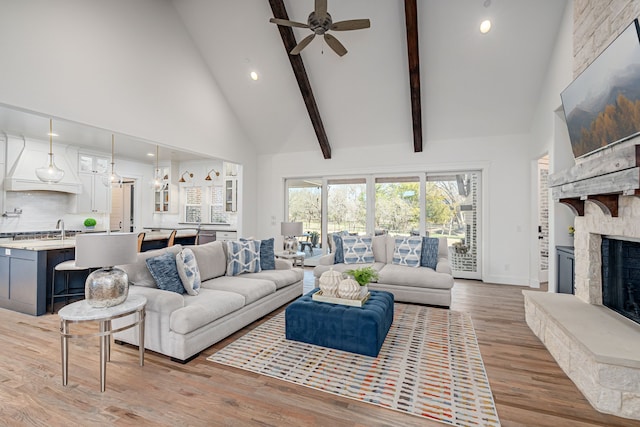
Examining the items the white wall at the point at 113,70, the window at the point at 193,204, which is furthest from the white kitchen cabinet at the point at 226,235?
the white wall at the point at 113,70

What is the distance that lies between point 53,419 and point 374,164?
5.89 meters

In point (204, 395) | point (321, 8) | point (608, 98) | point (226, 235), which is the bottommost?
point (204, 395)

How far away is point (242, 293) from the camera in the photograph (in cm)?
324

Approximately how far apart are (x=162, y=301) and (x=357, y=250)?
308 centimetres

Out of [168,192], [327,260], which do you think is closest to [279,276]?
[327,260]

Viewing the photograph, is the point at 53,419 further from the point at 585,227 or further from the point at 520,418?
the point at 585,227

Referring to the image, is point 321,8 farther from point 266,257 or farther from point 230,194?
point 230,194

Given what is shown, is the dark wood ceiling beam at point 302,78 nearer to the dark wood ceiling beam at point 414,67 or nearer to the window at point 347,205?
the window at point 347,205

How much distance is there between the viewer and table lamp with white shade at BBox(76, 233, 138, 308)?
2.19 metres

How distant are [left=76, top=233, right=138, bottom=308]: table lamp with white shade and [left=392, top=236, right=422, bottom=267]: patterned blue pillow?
12.0ft

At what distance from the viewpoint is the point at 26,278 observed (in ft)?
12.4

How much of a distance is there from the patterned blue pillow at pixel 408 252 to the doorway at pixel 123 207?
7831 mm

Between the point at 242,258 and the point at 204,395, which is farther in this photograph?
the point at 242,258

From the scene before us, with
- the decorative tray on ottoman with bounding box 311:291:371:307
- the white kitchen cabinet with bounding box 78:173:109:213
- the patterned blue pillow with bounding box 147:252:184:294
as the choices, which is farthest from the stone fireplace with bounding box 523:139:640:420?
the white kitchen cabinet with bounding box 78:173:109:213
